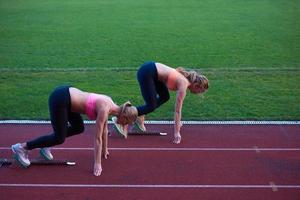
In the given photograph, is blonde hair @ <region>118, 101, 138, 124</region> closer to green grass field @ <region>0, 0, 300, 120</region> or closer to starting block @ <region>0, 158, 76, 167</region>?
starting block @ <region>0, 158, 76, 167</region>

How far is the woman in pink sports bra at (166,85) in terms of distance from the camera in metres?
7.80

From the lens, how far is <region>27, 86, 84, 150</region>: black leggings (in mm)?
6656

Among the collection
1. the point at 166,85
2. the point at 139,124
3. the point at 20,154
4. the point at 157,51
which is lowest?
the point at 157,51

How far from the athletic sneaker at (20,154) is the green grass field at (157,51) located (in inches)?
91.9

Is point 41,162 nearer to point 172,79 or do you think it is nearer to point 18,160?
point 18,160

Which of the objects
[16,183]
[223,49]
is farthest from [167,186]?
[223,49]

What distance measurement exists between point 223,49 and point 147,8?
9096 mm

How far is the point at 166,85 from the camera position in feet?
27.0

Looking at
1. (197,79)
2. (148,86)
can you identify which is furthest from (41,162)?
(197,79)

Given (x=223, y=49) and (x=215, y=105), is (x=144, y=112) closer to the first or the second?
(x=215, y=105)

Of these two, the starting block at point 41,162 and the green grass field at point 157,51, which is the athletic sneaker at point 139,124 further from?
the starting block at point 41,162

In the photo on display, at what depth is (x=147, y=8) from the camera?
23.5m

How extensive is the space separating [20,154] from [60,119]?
93 centimetres

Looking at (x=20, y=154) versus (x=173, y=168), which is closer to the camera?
(x=20, y=154)
